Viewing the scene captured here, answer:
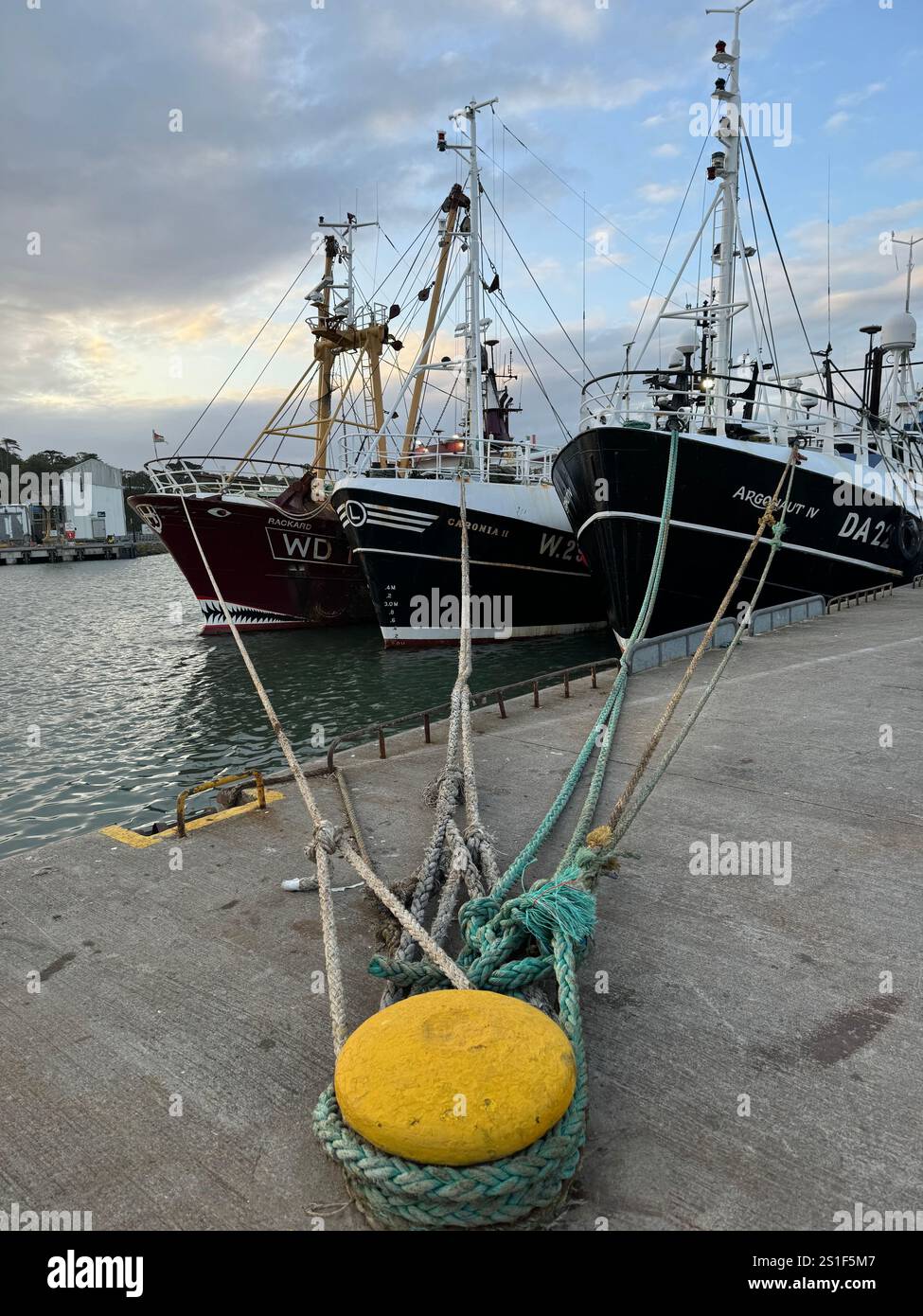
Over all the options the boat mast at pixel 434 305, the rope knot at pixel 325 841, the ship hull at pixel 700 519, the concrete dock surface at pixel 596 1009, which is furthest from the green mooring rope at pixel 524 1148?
the boat mast at pixel 434 305

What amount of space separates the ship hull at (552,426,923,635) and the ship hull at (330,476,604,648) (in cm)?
361

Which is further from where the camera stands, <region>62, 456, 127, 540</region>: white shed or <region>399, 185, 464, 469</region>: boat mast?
<region>62, 456, 127, 540</region>: white shed

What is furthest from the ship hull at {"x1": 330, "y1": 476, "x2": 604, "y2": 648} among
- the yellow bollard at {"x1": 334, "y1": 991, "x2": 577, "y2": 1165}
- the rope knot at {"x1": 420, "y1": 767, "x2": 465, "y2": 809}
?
the yellow bollard at {"x1": 334, "y1": 991, "x2": 577, "y2": 1165}

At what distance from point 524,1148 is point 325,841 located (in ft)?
7.03

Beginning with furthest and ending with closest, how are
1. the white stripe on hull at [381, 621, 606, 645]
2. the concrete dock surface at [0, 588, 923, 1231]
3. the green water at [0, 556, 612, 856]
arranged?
the white stripe on hull at [381, 621, 606, 645] → the green water at [0, 556, 612, 856] → the concrete dock surface at [0, 588, 923, 1231]

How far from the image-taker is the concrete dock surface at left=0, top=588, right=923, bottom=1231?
2.22 m

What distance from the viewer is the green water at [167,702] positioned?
956cm

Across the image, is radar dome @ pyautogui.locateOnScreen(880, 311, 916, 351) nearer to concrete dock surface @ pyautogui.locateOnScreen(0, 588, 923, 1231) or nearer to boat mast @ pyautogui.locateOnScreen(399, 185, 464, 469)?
boat mast @ pyautogui.locateOnScreen(399, 185, 464, 469)

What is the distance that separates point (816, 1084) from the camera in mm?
2551

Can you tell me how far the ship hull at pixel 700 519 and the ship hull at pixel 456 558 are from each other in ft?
11.8

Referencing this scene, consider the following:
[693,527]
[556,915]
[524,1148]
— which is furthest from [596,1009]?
[693,527]
